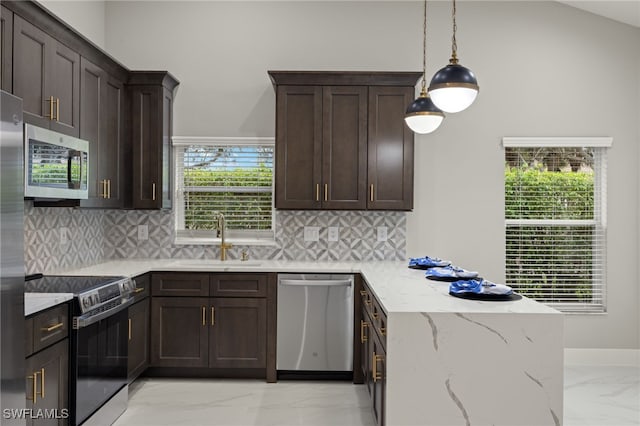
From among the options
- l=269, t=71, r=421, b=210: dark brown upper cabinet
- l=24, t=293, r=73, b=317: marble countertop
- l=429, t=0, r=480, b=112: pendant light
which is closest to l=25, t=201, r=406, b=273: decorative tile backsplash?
l=269, t=71, r=421, b=210: dark brown upper cabinet

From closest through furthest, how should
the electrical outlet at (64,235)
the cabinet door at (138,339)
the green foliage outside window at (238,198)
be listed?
the cabinet door at (138,339) → the electrical outlet at (64,235) → the green foliage outside window at (238,198)

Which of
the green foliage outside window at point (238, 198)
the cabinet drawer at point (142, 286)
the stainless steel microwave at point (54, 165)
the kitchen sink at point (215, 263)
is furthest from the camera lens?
the green foliage outside window at point (238, 198)

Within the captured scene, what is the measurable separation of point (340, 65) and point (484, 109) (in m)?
1.43

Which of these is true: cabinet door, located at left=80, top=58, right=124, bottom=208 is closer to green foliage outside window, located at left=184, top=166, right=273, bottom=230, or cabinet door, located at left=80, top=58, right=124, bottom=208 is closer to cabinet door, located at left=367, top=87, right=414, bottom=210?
green foliage outside window, located at left=184, top=166, right=273, bottom=230

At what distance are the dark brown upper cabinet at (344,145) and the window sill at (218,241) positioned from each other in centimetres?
56

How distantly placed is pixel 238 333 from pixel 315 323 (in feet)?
2.11

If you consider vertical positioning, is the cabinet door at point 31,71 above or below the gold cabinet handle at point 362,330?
above

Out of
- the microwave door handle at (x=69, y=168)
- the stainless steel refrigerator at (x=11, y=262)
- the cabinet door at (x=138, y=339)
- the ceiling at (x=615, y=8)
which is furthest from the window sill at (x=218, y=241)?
the ceiling at (x=615, y=8)

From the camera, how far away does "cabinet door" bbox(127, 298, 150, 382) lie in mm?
3779

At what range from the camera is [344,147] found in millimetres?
4473

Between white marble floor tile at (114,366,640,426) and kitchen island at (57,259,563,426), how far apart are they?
1173 mm

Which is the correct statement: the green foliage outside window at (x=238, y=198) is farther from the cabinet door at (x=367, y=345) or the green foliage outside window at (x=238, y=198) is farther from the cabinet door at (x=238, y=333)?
the cabinet door at (x=367, y=345)

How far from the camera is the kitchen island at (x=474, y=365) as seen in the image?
2.32 metres

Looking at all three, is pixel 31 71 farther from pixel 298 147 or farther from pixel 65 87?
pixel 298 147
